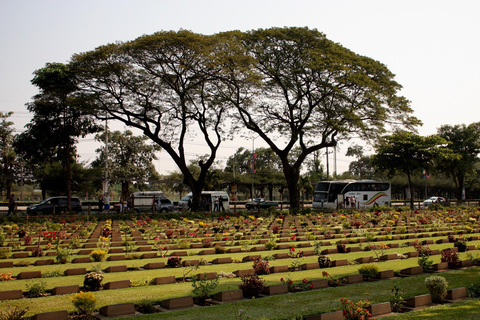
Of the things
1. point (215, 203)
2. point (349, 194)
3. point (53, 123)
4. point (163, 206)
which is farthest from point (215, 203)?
point (53, 123)

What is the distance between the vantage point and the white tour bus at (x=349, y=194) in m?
45.6

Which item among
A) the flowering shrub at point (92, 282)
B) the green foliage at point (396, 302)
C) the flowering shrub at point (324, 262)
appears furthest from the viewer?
the flowering shrub at point (324, 262)

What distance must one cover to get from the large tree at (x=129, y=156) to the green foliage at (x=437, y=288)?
2092 inches

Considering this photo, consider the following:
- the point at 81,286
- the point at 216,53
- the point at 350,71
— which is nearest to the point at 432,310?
the point at 81,286

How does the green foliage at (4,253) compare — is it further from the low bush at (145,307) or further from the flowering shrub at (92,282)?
the low bush at (145,307)

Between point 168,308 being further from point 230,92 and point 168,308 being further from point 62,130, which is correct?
point 62,130

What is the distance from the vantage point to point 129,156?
61469mm

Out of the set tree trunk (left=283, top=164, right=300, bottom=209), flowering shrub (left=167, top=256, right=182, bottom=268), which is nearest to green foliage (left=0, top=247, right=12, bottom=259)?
flowering shrub (left=167, top=256, right=182, bottom=268)

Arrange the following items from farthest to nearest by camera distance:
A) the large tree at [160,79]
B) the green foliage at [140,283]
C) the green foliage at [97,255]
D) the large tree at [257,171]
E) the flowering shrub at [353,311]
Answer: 1. the large tree at [257,171]
2. the large tree at [160,79]
3. the green foliage at [97,255]
4. the green foliage at [140,283]
5. the flowering shrub at [353,311]

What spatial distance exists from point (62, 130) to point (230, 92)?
14.7 meters

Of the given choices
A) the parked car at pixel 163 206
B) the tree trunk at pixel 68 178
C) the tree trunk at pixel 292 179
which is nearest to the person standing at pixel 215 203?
the parked car at pixel 163 206

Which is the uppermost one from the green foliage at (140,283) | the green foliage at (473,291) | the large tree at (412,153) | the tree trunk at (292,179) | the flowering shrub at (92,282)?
the large tree at (412,153)

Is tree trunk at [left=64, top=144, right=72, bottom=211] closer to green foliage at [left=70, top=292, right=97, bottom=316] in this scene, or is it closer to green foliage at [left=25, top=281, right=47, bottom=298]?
green foliage at [left=25, top=281, right=47, bottom=298]

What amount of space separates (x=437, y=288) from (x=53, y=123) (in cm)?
3513
